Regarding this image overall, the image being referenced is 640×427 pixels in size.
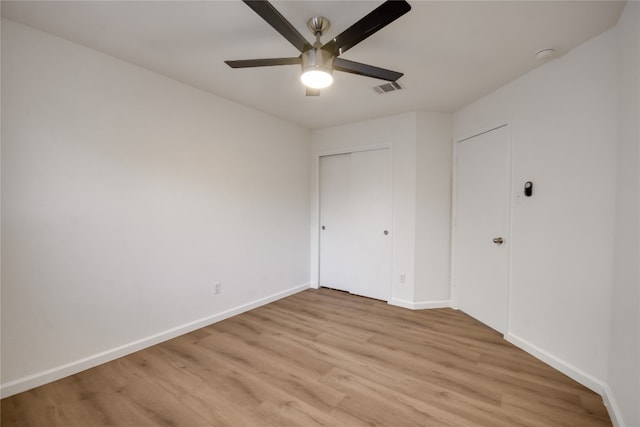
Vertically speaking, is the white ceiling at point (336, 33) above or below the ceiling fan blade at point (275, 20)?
above

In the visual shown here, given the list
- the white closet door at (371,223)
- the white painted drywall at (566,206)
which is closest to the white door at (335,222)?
the white closet door at (371,223)

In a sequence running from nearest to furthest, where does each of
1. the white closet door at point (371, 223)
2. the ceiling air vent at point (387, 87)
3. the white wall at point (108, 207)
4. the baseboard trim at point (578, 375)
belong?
1. the baseboard trim at point (578, 375)
2. the white wall at point (108, 207)
3. the ceiling air vent at point (387, 87)
4. the white closet door at point (371, 223)

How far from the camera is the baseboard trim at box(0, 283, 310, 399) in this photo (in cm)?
187

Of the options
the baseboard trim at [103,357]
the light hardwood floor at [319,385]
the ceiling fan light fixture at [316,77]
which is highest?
the ceiling fan light fixture at [316,77]

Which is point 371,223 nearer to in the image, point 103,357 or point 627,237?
point 627,237

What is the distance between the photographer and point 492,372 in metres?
2.15

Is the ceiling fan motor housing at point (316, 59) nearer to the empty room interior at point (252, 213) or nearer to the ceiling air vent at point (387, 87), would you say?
the empty room interior at point (252, 213)

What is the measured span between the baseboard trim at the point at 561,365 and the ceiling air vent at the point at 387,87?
8.78 ft

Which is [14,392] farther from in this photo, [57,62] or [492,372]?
[492,372]

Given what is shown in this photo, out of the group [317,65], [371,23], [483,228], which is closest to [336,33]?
[317,65]

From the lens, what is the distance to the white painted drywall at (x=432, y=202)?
3.48m

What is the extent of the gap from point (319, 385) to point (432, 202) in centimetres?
251

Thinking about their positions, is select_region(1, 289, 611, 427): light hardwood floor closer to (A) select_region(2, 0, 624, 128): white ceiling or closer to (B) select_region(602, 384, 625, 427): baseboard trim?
(B) select_region(602, 384, 625, 427): baseboard trim

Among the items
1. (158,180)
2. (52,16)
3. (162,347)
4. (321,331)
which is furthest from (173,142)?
(321,331)
